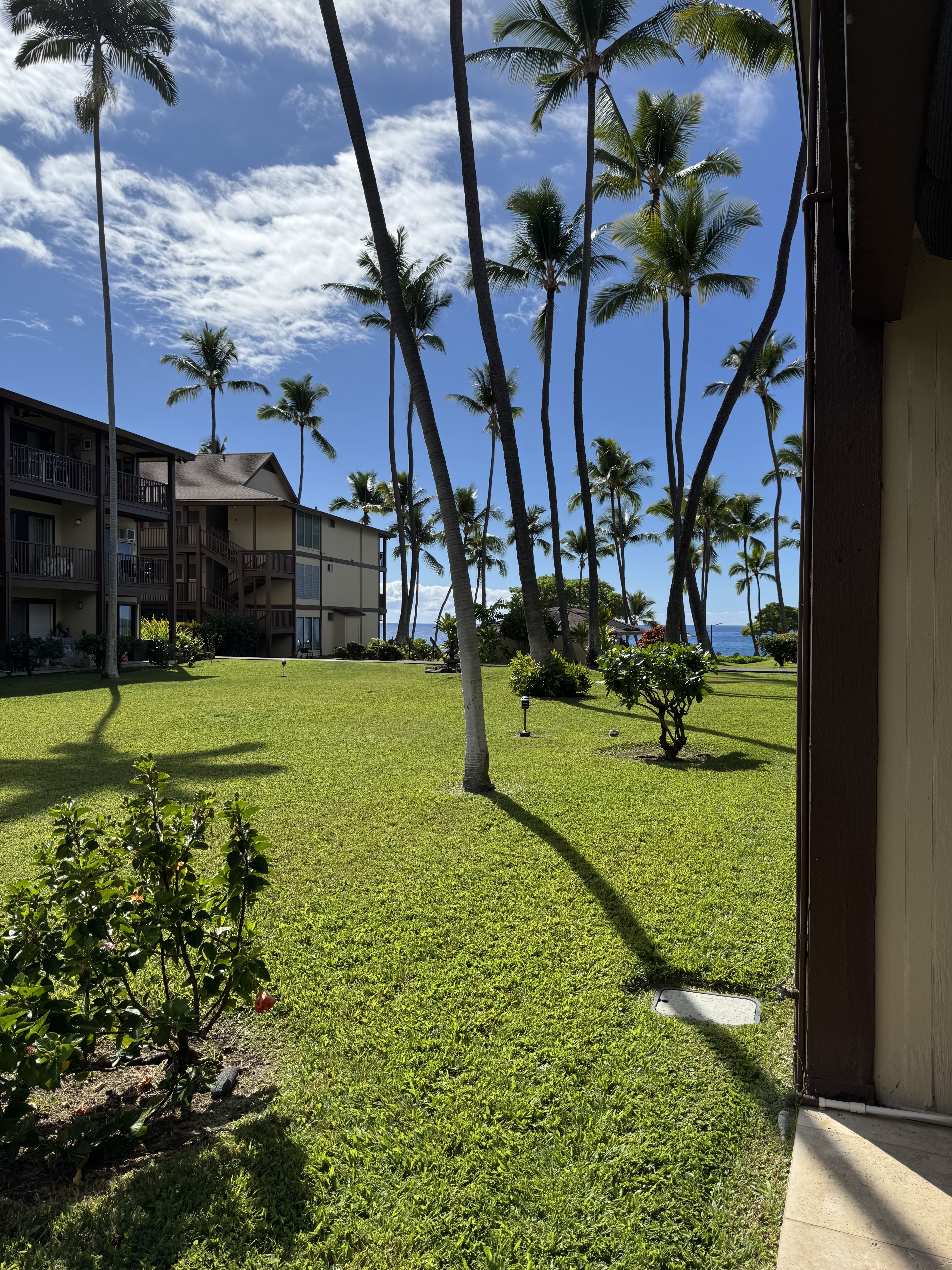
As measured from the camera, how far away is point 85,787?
24.5 feet

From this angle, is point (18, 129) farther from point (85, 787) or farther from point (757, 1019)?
point (757, 1019)

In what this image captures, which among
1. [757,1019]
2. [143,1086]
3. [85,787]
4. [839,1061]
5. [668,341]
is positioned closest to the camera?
[839,1061]

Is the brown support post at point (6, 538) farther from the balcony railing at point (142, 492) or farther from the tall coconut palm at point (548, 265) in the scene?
the tall coconut palm at point (548, 265)

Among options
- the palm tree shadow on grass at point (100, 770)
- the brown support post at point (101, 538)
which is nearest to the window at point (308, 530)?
the brown support post at point (101, 538)

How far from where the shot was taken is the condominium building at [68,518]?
20.1 meters

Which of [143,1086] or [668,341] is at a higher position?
[668,341]

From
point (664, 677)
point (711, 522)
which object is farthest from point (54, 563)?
point (711, 522)

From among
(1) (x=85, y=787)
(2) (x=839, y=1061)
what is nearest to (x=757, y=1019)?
(2) (x=839, y=1061)

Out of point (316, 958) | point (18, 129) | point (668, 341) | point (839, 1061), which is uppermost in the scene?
point (18, 129)

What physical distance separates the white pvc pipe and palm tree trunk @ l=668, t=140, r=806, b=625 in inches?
614

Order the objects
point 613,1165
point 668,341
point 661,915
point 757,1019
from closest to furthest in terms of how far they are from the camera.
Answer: point 613,1165 < point 757,1019 < point 661,915 < point 668,341

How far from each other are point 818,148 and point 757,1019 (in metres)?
3.44

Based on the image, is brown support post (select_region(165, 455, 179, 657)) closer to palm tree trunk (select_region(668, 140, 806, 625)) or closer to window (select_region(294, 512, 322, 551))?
Result: window (select_region(294, 512, 322, 551))

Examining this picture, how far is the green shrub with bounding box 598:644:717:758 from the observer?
866 cm
